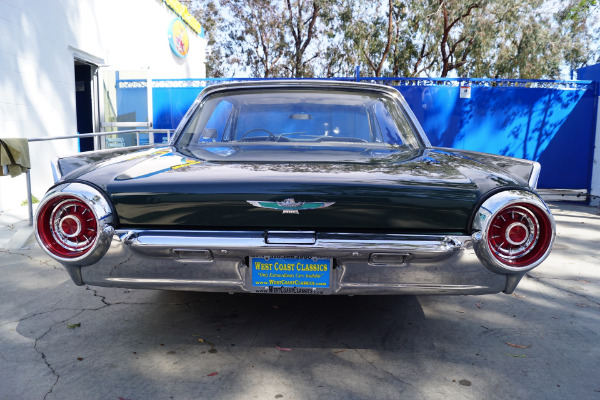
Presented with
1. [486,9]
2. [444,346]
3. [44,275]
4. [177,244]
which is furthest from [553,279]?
[486,9]

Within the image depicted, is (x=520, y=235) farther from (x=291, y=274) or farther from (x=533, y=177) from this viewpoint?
(x=291, y=274)

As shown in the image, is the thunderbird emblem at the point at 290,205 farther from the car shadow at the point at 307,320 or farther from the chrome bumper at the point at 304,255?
the car shadow at the point at 307,320

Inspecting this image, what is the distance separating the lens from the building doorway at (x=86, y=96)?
10172mm

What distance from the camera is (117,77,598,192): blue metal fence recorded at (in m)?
9.13

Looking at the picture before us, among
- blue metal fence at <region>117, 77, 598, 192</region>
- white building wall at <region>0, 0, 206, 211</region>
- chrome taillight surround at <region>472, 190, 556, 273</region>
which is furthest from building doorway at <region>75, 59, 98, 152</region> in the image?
chrome taillight surround at <region>472, 190, 556, 273</region>

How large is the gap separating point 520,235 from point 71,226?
2.04m

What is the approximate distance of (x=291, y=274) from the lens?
228 centimetres

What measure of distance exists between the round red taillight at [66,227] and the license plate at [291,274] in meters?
0.77

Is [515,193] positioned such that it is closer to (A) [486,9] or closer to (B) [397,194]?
(B) [397,194]

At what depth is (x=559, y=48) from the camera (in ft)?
70.4

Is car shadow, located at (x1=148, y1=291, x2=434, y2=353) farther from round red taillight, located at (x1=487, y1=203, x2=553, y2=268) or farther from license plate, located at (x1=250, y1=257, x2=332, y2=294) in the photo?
round red taillight, located at (x1=487, y1=203, x2=553, y2=268)

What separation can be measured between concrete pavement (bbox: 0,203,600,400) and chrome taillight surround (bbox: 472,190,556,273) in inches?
24.4

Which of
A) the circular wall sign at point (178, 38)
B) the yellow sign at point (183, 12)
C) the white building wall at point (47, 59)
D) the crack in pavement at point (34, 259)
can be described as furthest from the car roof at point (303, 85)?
the circular wall sign at point (178, 38)

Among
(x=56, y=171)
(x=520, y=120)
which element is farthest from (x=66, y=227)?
(x=520, y=120)
